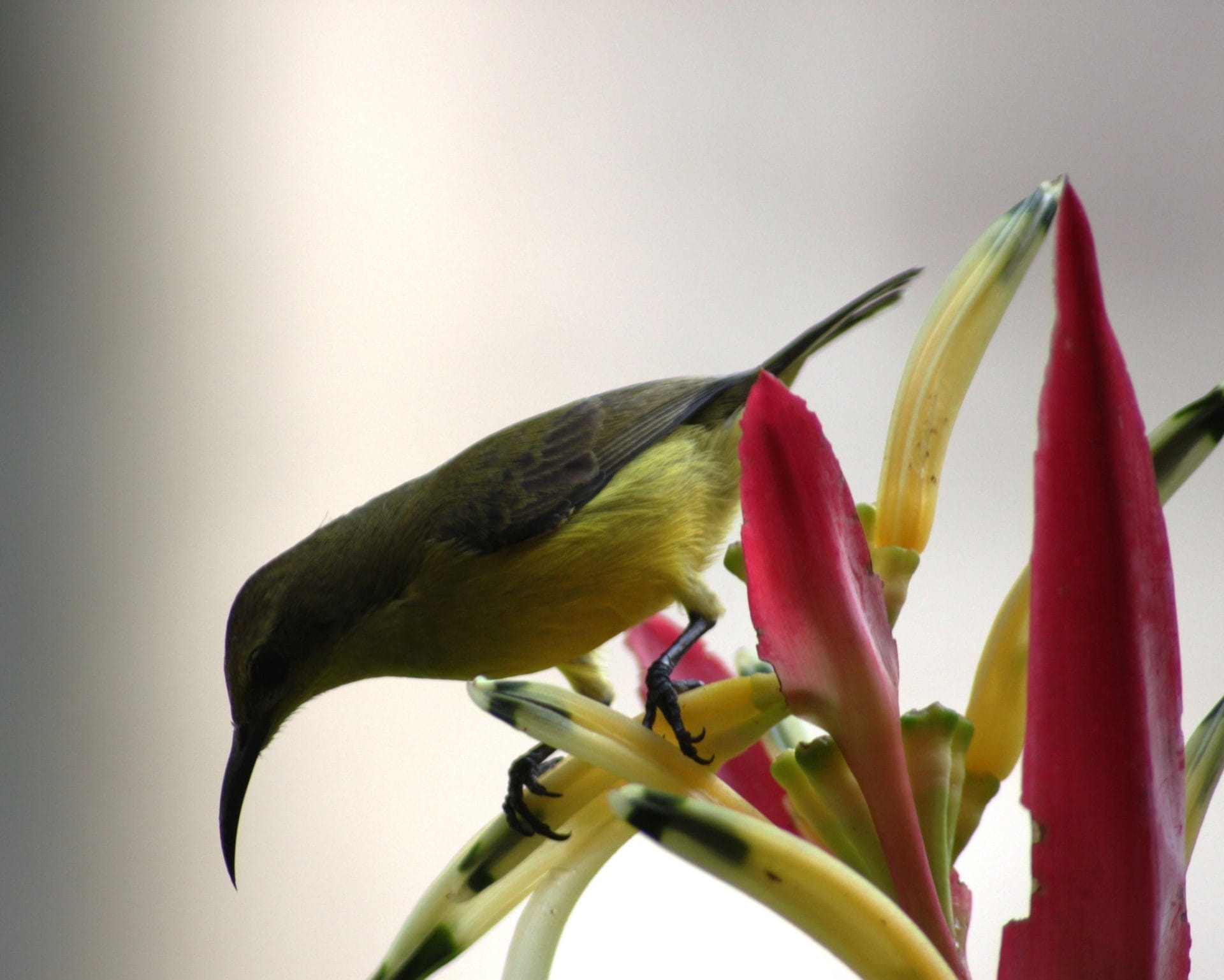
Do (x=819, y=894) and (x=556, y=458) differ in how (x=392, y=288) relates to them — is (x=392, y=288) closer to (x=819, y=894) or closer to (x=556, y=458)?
(x=556, y=458)

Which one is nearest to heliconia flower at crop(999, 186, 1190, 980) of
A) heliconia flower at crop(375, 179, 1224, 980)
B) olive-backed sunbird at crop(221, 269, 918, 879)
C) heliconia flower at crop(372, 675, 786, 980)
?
heliconia flower at crop(375, 179, 1224, 980)

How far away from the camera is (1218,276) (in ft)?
4.66

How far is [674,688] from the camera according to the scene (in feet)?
1.96

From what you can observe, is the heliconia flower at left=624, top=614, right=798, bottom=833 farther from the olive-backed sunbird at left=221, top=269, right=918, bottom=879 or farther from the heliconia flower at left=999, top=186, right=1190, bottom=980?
the heliconia flower at left=999, top=186, right=1190, bottom=980

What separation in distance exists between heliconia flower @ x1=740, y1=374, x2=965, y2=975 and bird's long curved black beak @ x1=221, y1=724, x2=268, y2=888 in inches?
15.9

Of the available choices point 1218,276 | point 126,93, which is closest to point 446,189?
point 126,93

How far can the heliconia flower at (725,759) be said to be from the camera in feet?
1.62

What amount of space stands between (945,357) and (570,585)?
380 millimetres

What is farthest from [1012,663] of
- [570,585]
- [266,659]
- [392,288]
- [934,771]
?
[392,288]

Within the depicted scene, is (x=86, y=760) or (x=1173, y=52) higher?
(x=1173, y=52)

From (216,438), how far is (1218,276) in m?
1.27

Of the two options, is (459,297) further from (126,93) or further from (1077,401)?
(1077,401)

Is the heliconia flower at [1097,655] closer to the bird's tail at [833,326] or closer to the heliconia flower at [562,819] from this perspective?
the heliconia flower at [562,819]

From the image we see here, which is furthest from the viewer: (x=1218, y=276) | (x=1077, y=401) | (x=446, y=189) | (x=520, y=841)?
(x=446, y=189)
